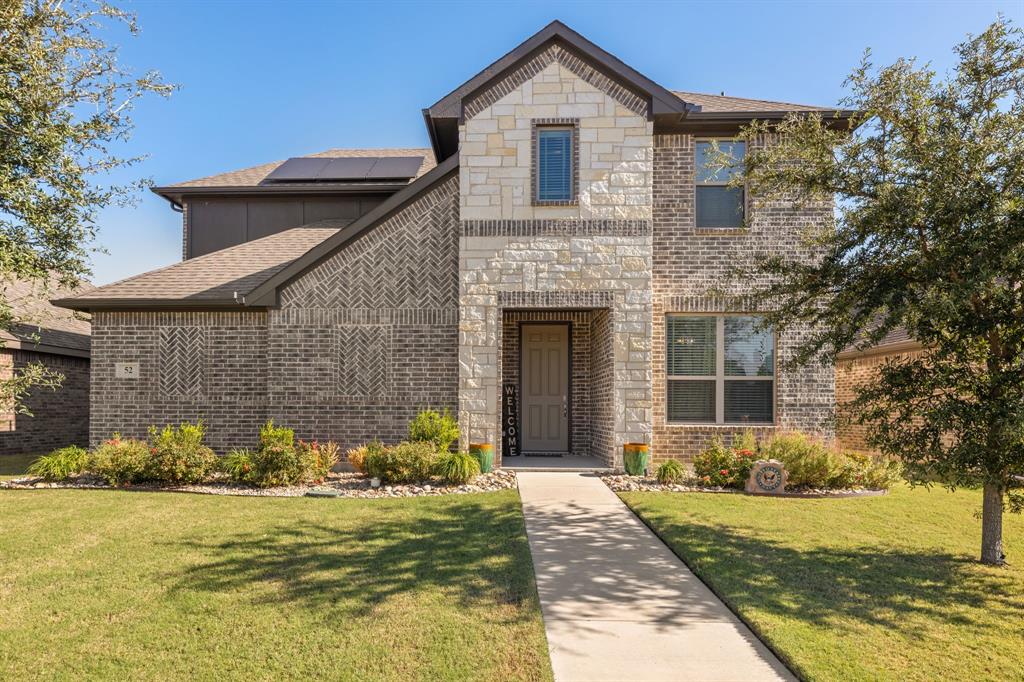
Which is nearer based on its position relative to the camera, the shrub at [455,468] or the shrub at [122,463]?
the shrub at [122,463]

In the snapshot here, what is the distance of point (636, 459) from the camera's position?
35.2 feet

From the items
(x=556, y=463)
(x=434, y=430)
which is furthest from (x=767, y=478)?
(x=434, y=430)

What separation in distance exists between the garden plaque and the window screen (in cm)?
569

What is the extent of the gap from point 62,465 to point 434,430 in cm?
605

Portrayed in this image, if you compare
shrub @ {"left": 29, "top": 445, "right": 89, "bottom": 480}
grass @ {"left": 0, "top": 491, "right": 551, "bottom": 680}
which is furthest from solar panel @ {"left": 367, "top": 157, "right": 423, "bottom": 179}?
grass @ {"left": 0, "top": 491, "right": 551, "bottom": 680}

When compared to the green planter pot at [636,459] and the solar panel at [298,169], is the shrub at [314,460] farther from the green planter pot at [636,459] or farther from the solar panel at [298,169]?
the solar panel at [298,169]

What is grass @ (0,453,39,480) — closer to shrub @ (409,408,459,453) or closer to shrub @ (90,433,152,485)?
shrub @ (90,433,152,485)

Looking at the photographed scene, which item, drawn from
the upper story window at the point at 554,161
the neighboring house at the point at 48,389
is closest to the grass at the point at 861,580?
the upper story window at the point at 554,161

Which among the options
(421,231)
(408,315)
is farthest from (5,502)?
(421,231)

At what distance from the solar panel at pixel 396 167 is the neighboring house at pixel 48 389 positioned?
807 cm

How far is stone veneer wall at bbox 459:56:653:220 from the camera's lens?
37.0 ft

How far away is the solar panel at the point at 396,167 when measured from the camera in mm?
15281

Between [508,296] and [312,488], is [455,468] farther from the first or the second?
[508,296]

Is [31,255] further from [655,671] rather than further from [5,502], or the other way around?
[655,671]
